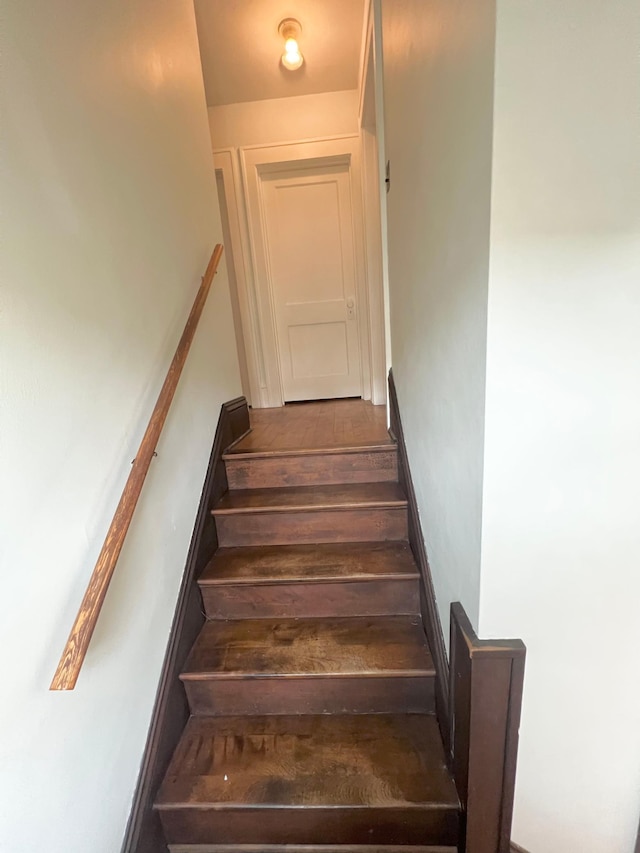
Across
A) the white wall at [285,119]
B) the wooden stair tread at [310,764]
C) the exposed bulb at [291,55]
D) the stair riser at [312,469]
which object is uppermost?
the exposed bulb at [291,55]

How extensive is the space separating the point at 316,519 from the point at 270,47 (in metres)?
2.87

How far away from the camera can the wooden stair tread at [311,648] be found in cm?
125

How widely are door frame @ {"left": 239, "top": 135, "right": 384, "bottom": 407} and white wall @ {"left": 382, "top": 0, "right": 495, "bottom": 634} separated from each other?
153 cm

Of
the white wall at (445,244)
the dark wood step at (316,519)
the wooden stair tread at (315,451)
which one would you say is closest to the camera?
the white wall at (445,244)

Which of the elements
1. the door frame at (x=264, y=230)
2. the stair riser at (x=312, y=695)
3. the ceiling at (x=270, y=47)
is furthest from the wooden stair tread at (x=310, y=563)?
the ceiling at (x=270, y=47)

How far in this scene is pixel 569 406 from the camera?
67 centimetres

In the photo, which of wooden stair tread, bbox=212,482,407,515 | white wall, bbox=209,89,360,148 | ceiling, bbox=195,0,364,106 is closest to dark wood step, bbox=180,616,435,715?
wooden stair tread, bbox=212,482,407,515

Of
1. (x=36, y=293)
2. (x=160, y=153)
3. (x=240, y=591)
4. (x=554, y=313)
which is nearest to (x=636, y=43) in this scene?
(x=554, y=313)

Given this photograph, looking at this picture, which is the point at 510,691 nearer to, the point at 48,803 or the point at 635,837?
the point at 635,837

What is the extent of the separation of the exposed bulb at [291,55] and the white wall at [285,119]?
12.6 inches

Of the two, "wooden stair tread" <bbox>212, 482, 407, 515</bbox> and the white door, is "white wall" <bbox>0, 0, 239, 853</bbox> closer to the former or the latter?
"wooden stair tread" <bbox>212, 482, 407, 515</bbox>

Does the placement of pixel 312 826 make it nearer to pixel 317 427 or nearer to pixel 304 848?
pixel 304 848

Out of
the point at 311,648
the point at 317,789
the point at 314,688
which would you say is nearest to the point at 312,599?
the point at 311,648

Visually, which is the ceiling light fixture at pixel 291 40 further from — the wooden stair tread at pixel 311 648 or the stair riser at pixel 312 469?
the wooden stair tread at pixel 311 648
